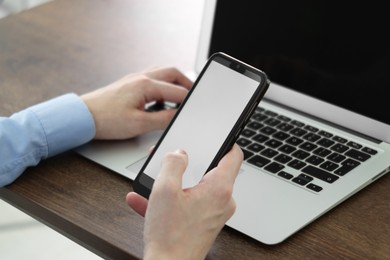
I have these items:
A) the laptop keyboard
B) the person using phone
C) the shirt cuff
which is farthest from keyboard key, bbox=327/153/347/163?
the shirt cuff

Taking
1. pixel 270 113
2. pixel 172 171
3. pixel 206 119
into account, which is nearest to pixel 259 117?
pixel 270 113

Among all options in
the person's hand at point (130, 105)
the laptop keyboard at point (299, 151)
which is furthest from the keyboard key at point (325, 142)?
the person's hand at point (130, 105)

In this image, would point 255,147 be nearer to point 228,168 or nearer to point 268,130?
point 268,130

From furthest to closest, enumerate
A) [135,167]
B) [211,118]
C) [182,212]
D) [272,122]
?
[272,122], [135,167], [211,118], [182,212]

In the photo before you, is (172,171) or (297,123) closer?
(172,171)

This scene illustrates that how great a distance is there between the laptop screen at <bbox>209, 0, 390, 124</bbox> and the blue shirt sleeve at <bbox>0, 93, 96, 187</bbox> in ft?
0.88

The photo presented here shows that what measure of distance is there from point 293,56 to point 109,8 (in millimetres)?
486

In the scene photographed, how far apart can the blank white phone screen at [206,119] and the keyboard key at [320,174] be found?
0.55 feet

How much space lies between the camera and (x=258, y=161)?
2.99 ft

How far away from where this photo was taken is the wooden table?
2.57 feet

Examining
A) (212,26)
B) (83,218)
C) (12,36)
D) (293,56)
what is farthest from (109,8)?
(83,218)

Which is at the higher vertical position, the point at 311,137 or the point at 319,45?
the point at 319,45

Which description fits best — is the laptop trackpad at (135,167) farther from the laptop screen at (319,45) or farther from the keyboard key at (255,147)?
the laptop screen at (319,45)

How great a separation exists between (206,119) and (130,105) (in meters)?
0.19
